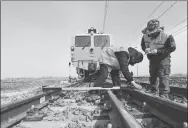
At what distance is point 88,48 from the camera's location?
1167 centimetres

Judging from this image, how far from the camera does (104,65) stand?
4.75 meters

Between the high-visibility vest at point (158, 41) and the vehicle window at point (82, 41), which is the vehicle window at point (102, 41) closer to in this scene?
the vehicle window at point (82, 41)

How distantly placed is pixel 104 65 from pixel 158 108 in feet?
7.02

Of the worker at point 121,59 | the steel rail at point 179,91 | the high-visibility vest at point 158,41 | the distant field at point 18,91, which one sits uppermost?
the high-visibility vest at point 158,41

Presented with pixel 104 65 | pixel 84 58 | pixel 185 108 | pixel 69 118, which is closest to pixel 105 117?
pixel 69 118

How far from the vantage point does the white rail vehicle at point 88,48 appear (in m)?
11.5

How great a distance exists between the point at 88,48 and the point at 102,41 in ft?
3.11

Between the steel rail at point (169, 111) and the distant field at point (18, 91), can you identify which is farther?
the distant field at point (18, 91)

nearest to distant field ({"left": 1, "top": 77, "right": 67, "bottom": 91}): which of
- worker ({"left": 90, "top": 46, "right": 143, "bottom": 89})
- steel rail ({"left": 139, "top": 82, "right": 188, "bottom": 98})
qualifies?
worker ({"left": 90, "top": 46, "right": 143, "bottom": 89})

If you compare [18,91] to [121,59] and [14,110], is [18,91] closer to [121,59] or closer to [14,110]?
[121,59]

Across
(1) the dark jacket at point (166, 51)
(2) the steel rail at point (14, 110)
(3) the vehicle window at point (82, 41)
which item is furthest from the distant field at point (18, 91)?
(1) the dark jacket at point (166, 51)

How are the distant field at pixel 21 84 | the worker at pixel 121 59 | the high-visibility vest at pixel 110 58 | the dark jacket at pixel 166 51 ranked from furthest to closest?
the distant field at pixel 21 84 → the high-visibility vest at pixel 110 58 → the worker at pixel 121 59 → the dark jacket at pixel 166 51

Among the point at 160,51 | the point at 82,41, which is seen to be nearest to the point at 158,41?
the point at 160,51

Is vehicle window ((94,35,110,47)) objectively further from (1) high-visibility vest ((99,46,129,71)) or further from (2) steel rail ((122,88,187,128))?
(2) steel rail ((122,88,187,128))
